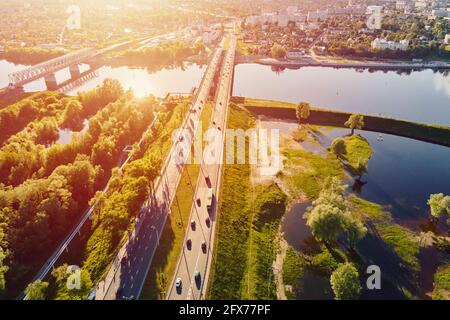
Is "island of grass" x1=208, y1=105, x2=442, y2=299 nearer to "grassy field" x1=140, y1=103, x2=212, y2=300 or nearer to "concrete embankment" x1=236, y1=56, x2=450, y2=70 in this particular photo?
"grassy field" x1=140, y1=103, x2=212, y2=300

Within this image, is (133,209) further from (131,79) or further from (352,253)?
(131,79)

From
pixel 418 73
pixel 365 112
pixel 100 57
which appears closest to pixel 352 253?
pixel 365 112

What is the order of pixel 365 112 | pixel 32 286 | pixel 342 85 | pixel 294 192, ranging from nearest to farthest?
pixel 32 286 → pixel 294 192 → pixel 365 112 → pixel 342 85

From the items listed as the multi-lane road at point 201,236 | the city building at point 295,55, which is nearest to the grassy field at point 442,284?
the multi-lane road at point 201,236

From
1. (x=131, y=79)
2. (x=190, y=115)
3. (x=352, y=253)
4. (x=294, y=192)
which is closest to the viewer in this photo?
(x=352, y=253)

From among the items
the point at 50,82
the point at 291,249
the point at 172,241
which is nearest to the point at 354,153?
the point at 291,249

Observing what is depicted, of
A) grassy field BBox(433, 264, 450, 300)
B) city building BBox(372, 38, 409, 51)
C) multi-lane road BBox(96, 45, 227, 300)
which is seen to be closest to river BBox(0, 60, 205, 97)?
multi-lane road BBox(96, 45, 227, 300)
